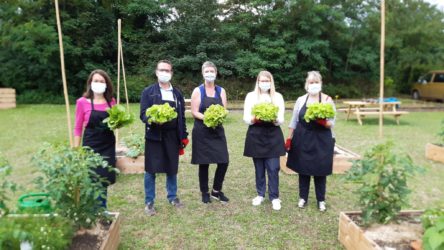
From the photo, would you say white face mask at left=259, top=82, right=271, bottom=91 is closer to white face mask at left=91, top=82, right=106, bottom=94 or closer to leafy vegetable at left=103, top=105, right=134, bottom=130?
leafy vegetable at left=103, top=105, right=134, bottom=130

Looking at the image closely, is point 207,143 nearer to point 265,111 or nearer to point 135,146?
point 265,111

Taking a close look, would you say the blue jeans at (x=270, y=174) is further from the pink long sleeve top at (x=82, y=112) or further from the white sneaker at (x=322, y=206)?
the pink long sleeve top at (x=82, y=112)

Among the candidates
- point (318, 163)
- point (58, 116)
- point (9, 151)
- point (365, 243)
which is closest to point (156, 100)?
point (318, 163)

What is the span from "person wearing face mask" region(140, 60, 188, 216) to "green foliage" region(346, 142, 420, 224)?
2.12m

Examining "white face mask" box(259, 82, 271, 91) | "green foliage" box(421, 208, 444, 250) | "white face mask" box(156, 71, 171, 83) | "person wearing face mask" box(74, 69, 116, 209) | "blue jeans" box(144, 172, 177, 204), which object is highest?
"white face mask" box(156, 71, 171, 83)

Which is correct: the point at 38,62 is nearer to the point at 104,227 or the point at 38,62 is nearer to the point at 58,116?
the point at 58,116

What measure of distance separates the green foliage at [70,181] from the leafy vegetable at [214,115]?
1555 millimetres

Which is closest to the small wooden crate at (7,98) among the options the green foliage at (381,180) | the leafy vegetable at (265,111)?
the leafy vegetable at (265,111)

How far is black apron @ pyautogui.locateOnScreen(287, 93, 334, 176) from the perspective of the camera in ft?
14.9

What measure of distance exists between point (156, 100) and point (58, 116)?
10697 millimetres

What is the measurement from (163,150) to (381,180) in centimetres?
250

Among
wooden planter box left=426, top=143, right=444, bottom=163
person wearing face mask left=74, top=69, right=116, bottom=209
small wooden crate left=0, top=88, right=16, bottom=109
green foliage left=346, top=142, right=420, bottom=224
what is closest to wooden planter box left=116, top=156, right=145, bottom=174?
person wearing face mask left=74, top=69, right=116, bottom=209

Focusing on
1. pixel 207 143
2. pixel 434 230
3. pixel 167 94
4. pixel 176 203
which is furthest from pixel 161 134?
pixel 434 230

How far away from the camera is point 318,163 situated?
4.54 meters
